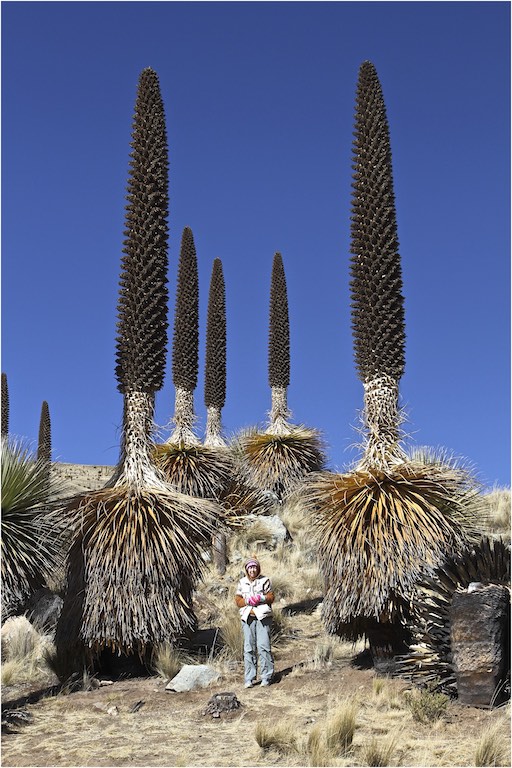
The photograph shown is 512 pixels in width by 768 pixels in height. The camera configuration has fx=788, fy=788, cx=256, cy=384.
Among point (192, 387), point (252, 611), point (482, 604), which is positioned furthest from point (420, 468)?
point (192, 387)

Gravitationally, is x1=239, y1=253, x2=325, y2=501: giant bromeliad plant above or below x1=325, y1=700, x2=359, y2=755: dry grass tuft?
above

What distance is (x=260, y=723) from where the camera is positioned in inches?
296

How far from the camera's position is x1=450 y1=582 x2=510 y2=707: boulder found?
834 centimetres

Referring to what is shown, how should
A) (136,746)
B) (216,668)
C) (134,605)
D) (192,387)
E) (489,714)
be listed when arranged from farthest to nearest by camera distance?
(192,387), (216,668), (134,605), (489,714), (136,746)

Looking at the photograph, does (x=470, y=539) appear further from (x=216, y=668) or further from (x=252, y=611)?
(x=216, y=668)

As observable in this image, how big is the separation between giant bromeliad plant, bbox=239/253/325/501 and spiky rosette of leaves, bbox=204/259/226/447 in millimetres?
1321

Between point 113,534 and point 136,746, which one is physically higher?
point 113,534

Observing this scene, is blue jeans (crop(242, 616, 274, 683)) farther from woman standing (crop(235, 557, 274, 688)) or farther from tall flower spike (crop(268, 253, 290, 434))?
tall flower spike (crop(268, 253, 290, 434))

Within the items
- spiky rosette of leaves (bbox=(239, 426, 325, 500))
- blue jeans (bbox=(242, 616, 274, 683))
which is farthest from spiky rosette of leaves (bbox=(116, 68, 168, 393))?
spiky rosette of leaves (bbox=(239, 426, 325, 500))

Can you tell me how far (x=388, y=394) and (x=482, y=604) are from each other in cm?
321

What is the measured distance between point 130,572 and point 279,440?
11085 mm

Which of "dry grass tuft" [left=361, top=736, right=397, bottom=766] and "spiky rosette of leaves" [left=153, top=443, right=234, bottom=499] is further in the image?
"spiky rosette of leaves" [left=153, top=443, right=234, bottom=499]

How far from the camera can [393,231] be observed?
36.7 ft

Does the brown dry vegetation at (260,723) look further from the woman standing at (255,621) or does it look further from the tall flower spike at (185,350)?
the tall flower spike at (185,350)
